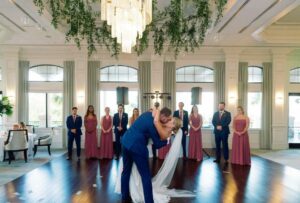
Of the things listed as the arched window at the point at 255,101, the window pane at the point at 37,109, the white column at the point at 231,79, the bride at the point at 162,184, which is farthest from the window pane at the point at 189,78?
the bride at the point at 162,184

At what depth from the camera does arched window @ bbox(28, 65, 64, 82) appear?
11.8m

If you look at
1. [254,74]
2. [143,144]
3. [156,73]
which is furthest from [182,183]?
[254,74]

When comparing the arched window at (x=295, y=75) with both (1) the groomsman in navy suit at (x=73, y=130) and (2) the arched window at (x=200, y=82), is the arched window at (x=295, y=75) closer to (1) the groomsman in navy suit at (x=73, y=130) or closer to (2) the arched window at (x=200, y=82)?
(2) the arched window at (x=200, y=82)

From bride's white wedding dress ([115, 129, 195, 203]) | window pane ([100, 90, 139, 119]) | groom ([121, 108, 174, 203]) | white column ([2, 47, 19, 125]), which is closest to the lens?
groom ([121, 108, 174, 203])

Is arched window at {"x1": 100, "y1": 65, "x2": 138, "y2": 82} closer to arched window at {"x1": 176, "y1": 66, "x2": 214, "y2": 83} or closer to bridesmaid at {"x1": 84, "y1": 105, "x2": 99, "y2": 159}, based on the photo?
arched window at {"x1": 176, "y1": 66, "x2": 214, "y2": 83}

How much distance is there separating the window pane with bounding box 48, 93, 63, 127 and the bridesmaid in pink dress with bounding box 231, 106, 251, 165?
651cm

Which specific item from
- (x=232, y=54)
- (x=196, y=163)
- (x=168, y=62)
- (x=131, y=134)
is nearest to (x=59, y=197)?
(x=131, y=134)

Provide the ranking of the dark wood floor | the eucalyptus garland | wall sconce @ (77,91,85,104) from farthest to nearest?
wall sconce @ (77,91,85,104)
the eucalyptus garland
the dark wood floor

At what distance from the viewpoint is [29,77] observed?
11.7 metres

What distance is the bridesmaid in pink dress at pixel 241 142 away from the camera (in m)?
8.28

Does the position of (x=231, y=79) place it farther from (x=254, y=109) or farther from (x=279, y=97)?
(x=279, y=97)

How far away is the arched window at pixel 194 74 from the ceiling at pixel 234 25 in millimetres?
1234

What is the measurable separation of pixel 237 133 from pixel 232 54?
160 inches

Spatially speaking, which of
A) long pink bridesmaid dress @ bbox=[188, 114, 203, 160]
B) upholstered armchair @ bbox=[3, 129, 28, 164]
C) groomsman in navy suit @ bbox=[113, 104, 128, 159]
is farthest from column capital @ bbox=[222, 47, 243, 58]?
upholstered armchair @ bbox=[3, 129, 28, 164]
